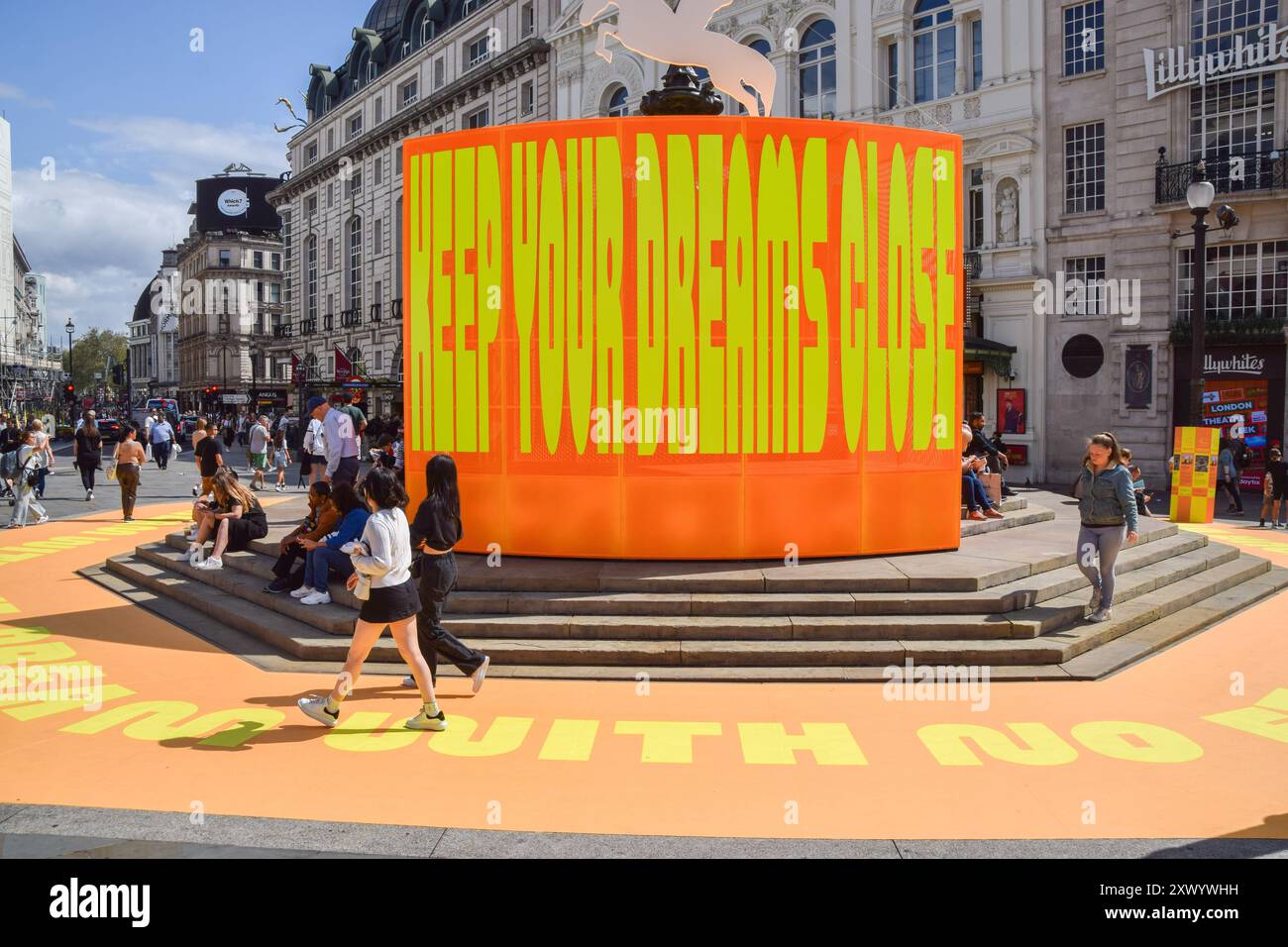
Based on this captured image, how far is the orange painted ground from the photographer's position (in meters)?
5.24

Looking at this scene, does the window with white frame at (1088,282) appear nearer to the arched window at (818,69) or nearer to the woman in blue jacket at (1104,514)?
the arched window at (818,69)

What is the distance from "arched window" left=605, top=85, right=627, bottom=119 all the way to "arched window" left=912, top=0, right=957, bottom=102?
1127 cm

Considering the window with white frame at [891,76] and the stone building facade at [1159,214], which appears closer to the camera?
the stone building facade at [1159,214]

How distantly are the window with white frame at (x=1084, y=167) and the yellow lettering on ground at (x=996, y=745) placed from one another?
23.6 m

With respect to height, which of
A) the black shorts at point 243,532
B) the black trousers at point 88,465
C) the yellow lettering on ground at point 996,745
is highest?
the black trousers at point 88,465

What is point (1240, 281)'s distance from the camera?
24312 mm

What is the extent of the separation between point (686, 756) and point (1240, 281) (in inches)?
955

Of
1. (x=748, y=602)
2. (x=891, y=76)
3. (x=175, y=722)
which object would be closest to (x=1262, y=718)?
(x=748, y=602)

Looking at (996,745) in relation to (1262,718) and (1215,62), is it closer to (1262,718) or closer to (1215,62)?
(1262,718)

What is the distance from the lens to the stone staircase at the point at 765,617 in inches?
320

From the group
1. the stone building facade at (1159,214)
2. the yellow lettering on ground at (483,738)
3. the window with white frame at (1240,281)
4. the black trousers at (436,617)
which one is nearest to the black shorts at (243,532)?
the black trousers at (436,617)

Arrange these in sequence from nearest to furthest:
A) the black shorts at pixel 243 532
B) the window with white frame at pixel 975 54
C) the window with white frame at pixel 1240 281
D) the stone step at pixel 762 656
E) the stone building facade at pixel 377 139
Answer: the stone step at pixel 762 656 < the black shorts at pixel 243 532 < the window with white frame at pixel 1240 281 < the window with white frame at pixel 975 54 < the stone building facade at pixel 377 139

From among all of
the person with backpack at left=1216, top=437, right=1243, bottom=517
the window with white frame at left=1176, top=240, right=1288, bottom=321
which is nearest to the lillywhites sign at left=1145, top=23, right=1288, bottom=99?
the window with white frame at left=1176, top=240, right=1288, bottom=321

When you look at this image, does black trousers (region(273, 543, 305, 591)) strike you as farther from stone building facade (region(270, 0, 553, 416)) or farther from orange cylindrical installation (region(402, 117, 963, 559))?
stone building facade (region(270, 0, 553, 416))
